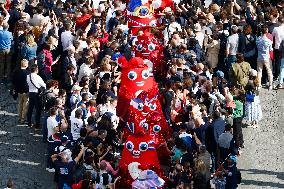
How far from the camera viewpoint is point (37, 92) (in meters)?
19.6

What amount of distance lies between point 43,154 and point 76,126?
153 centimetres

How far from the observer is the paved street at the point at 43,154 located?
17.9m

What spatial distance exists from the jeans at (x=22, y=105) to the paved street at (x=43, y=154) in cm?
28

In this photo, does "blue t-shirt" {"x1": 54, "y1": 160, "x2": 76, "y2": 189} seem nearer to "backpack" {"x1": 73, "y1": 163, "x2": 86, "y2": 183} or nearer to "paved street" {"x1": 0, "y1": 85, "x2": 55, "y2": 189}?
"backpack" {"x1": 73, "y1": 163, "x2": 86, "y2": 183}

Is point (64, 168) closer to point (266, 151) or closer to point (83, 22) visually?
point (266, 151)

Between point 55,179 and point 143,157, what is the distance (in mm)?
1906

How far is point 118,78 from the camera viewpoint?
20.2m

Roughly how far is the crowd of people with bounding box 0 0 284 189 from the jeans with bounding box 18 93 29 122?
1.1 inches

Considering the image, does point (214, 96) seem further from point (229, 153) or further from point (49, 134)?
point (49, 134)

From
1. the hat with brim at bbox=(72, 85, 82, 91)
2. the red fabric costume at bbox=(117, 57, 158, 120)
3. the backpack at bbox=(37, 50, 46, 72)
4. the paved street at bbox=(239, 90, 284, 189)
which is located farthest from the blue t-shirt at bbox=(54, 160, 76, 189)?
the backpack at bbox=(37, 50, 46, 72)

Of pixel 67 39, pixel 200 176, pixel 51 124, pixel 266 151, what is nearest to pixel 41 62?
pixel 67 39

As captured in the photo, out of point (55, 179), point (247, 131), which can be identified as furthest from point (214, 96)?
point (55, 179)

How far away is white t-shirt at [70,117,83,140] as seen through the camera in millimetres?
17750

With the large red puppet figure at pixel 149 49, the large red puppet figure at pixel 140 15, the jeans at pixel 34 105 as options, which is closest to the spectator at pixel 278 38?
the large red puppet figure at pixel 149 49
